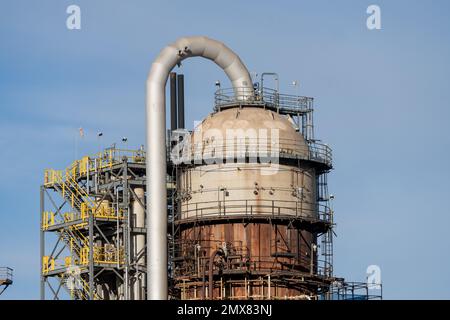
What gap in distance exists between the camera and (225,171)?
72250mm

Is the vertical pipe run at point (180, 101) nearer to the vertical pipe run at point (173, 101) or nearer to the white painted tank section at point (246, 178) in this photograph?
the vertical pipe run at point (173, 101)

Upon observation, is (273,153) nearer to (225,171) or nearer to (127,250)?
(225,171)

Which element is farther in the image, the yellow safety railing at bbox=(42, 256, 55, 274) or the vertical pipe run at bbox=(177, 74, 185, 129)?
the vertical pipe run at bbox=(177, 74, 185, 129)

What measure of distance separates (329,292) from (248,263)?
416cm

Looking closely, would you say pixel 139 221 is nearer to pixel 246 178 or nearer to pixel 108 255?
pixel 108 255

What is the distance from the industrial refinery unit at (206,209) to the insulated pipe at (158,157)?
44 millimetres

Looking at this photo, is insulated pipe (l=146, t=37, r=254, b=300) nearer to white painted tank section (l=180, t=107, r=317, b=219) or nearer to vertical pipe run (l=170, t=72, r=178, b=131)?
white painted tank section (l=180, t=107, r=317, b=219)

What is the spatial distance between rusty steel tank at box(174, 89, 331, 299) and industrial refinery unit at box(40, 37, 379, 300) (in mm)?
46

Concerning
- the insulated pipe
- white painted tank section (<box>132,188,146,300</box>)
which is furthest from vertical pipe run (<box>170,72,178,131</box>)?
the insulated pipe

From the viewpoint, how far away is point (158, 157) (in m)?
69.9

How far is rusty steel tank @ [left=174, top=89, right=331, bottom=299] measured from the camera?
2795 inches

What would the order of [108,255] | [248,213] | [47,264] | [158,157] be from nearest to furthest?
[158,157]
[248,213]
[108,255]
[47,264]

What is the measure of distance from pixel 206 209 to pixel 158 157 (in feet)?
13.2

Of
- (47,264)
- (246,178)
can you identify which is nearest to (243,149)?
(246,178)
